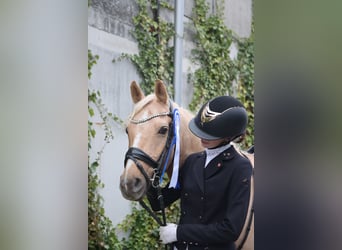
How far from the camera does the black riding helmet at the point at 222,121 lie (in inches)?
51.1

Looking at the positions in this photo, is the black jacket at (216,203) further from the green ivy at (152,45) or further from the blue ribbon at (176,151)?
the green ivy at (152,45)

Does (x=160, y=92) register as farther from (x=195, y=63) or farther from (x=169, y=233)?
(x=195, y=63)

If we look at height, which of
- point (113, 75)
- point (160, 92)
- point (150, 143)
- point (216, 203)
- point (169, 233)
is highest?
point (113, 75)

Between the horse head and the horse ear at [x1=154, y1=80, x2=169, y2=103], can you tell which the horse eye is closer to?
the horse head

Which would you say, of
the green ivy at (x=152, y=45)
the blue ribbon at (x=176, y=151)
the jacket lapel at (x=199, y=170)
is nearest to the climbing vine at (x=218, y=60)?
the green ivy at (x=152, y=45)

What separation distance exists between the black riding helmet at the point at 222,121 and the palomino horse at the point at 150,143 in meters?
0.13

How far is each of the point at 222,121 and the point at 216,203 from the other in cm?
27

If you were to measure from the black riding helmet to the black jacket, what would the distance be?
75mm

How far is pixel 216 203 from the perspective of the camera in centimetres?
132

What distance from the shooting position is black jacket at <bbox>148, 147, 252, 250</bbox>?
1290 millimetres

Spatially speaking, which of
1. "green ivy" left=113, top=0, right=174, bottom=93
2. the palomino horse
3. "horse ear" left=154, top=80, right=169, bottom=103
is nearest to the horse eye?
the palomino horse

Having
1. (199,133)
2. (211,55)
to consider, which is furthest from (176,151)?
(211,55)
